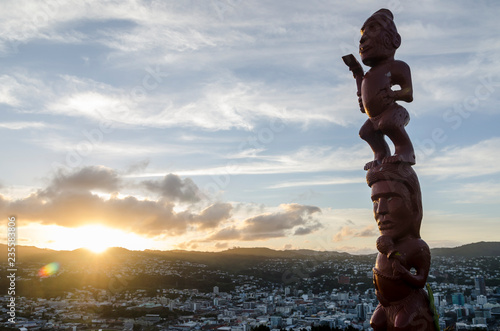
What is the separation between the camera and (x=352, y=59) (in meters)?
9.35

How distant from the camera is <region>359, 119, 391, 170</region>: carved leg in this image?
8766mm

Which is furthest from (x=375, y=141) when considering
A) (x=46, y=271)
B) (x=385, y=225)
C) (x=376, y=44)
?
(x=46, y=271)

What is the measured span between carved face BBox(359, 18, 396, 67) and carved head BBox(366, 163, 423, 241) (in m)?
2.23

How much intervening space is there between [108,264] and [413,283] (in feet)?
234

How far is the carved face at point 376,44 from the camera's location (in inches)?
346

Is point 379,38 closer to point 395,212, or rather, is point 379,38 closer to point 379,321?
point 395,212

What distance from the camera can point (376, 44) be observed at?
346 inches

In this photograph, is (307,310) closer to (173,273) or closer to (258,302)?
(258,302)

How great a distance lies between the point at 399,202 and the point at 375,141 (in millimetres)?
1489

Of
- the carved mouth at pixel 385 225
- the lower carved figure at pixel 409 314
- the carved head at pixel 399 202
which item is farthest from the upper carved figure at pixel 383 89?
the lower carved figure at pixel 409 314

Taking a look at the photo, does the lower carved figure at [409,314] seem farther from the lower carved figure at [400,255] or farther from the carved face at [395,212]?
the carved face at [395,212]

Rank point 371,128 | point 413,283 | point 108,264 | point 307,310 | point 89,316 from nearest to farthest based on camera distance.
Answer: point 413,283
point 371,128
point 89,316
point 307,310
point 108,264

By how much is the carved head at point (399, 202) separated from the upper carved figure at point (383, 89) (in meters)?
0.34

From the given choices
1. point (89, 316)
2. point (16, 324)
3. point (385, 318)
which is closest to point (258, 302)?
point (89, 316)
